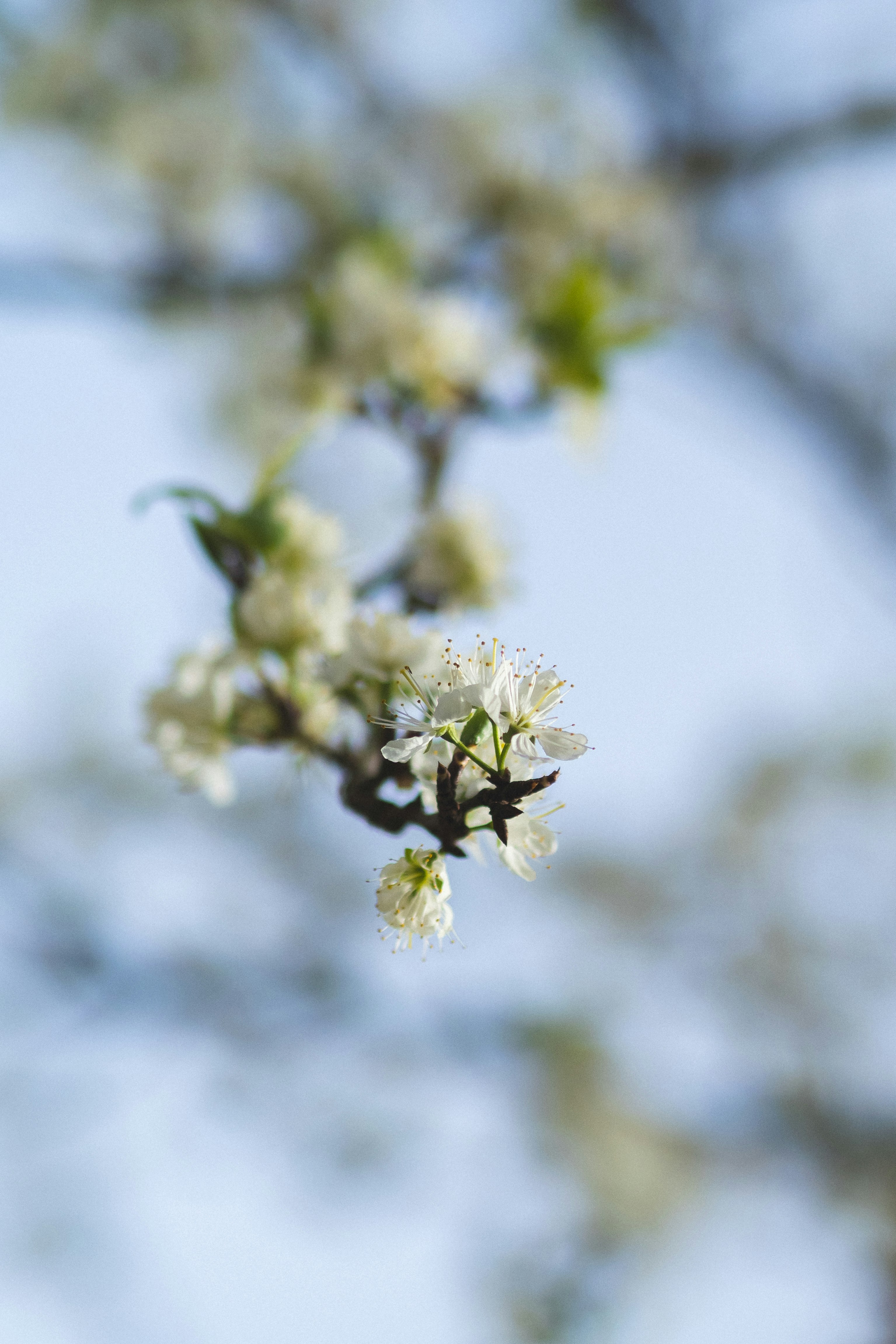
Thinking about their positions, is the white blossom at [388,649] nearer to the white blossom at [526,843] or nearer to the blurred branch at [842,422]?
the white blossom at [526,843]

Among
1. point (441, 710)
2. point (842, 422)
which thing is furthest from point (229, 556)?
point (842, 422)

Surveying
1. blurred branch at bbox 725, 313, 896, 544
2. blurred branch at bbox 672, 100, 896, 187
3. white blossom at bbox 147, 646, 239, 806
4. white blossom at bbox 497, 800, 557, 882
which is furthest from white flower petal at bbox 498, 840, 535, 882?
blurred branch at bbox 725, 313, 896, 544

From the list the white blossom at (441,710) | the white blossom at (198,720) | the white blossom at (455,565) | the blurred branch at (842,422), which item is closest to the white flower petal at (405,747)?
the white blossom at (441,710)

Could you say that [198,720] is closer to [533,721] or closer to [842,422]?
[533,721]

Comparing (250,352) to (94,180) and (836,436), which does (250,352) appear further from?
(836,436)

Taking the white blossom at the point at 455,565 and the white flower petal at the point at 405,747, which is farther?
the white blossom at the point at 455,565

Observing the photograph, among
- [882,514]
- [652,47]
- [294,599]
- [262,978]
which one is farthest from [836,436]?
[294,599]

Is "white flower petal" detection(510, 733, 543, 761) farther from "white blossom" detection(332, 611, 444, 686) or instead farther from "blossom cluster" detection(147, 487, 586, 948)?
"white blossom" detection(332, 611, 444, 686)

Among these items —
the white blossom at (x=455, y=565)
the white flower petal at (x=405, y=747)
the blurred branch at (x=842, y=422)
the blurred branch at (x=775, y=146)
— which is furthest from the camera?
the blurred branch at (x=842, y=422)
